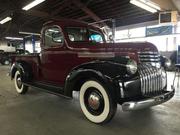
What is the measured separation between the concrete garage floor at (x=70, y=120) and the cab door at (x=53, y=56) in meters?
0.60

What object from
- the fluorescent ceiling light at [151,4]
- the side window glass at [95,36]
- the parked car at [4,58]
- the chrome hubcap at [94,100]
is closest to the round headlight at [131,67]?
the chrome hubcap at [94,100]

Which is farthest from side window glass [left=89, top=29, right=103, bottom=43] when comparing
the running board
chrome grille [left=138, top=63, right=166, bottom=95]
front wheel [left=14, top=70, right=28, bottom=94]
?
front wheel [left=14, top=70, right=28, bottom=94]

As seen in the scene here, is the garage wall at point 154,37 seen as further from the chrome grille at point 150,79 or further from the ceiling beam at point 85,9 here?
the chrome grille at point 150,79

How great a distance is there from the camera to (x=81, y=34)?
3830 mm

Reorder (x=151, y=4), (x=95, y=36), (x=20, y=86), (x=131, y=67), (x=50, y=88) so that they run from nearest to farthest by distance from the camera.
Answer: (x=131, y=67)
(x=50, y=88)
(x=95, y=36)
(x=20, y=86)
(x=151, y=4)

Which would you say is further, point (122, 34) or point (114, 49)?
point (122, 34)

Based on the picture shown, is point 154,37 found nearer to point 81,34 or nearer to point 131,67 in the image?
point 81,34

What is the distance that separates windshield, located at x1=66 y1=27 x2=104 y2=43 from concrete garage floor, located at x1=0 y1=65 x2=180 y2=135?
137 cm

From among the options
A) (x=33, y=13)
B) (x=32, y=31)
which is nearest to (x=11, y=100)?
(x=33, y=13)

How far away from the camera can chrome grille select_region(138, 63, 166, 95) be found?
8.59 feet

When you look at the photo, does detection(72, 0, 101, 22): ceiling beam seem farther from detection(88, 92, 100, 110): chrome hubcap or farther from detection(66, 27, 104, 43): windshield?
detection(88, 92, 100, 110): chrome hubcap

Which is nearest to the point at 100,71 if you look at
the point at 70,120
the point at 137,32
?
the point at 70,120

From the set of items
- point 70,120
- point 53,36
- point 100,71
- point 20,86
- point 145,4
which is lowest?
point 70,120

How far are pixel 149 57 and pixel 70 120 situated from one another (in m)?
1.60
